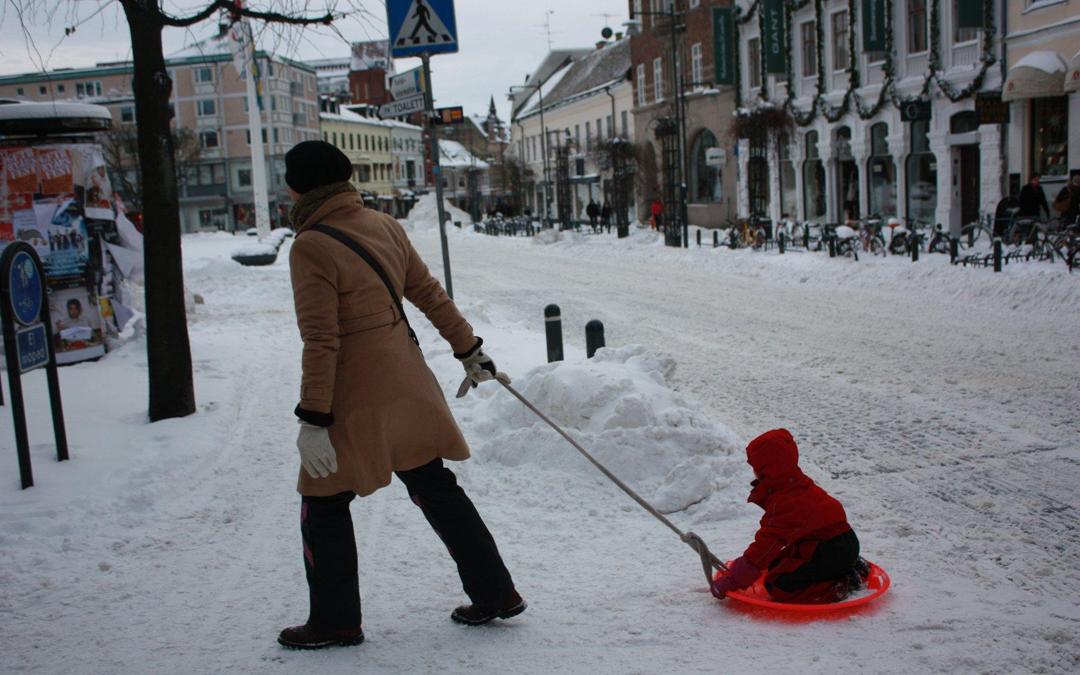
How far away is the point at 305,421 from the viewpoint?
12.2ft

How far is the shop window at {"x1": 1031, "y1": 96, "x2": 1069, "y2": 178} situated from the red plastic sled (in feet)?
67.4

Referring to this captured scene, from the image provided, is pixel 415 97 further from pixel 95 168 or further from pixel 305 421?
pixel 305 421

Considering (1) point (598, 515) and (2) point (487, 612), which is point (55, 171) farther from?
(2) point (487, 612)

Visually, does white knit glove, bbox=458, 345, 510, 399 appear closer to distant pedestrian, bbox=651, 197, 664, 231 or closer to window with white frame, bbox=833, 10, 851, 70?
window with white frame, bbox=833, 10, 851, 70

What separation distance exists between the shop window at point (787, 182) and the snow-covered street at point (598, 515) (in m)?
25.9

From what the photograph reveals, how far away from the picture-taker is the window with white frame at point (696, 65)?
43.9 meters

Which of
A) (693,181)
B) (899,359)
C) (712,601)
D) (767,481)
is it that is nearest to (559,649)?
(712,601)

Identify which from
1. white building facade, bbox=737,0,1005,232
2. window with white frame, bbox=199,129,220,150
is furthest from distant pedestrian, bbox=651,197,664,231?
window with white frame, bbox=199,129,220,150

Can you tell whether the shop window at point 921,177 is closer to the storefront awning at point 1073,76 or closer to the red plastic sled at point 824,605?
the storefront awning at point 1073,76

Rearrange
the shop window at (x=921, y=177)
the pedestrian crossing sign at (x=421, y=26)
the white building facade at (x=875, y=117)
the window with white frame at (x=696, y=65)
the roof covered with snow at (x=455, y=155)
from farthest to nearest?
1. the roof covered with snow at (x=455, y=155)
2. the window with white frame at (x=696, y=65)
3. the shop window at (x=921, y=177)
4. the white building facade at (x=875, y=117)
5. the pedestrian crossing sign at (x=421, y=26)

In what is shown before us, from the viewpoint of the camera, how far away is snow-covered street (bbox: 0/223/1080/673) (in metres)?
3.91

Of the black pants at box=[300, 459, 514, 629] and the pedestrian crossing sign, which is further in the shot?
the pedestrian crossing sign

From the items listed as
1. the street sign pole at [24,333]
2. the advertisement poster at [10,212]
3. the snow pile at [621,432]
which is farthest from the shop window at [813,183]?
the street sign pole at [24,333]

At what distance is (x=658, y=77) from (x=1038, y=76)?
30181 mm
